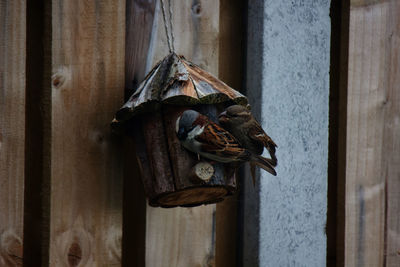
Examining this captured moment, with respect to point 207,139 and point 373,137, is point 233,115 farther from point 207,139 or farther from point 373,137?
point 373,137

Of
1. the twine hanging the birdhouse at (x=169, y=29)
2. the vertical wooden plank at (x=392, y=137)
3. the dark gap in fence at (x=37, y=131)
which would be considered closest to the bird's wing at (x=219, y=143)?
the twine hanging the birdhouse at (x=169, y=29)

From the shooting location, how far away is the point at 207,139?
199 cm

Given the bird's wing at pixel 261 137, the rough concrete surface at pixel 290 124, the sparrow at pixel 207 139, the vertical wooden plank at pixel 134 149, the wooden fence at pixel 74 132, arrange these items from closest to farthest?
the sparrow at pixel 207 139 → the wooden fence at pixel 74 132 → the bird's wing at pixel 261 137 → the vertical wooden plank at pixel 134 149 → the rough concrete surface at pixel 290 124

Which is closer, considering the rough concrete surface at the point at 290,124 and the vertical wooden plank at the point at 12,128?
the vertical wooden plank at the point at 12,128

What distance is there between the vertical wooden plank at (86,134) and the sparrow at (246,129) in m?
0.43

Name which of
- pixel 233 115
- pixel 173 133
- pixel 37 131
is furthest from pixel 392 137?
pixel 37 131

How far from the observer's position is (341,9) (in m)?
2.59

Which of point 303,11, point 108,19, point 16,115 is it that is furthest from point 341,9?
point 16,115

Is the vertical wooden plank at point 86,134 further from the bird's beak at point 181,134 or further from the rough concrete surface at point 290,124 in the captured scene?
the rough concrete surface at point 290,124

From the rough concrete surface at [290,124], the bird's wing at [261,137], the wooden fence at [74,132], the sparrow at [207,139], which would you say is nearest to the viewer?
the sparrow at [207,139]

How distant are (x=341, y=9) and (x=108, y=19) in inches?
40.7

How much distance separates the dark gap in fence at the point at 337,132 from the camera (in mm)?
2543

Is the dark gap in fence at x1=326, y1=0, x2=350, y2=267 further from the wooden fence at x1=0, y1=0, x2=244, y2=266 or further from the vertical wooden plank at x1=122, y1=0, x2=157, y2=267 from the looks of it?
the vertical wooden plank at x1=122, y1=0, x2=157, y2=267

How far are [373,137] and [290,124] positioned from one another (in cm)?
36
